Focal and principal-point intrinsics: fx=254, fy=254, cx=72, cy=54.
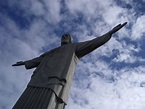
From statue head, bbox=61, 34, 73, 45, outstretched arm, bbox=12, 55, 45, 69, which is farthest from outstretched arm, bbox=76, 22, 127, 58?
outstretched arm, bbox=12, 55, 45, 69

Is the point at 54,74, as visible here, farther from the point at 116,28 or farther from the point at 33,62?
the point at 116,28

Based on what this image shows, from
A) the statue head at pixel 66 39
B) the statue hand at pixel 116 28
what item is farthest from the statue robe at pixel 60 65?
the statue head at pixel 66 39

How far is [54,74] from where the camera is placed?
7.20 meters

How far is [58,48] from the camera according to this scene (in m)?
8.79

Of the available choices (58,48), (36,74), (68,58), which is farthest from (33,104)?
(58,48)

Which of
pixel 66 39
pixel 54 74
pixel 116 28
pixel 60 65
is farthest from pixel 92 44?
pixel 54 74

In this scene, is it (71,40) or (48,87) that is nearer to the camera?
(48,87)

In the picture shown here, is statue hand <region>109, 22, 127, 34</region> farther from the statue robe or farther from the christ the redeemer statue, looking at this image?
the statue robe

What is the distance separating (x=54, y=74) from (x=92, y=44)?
5.47ft

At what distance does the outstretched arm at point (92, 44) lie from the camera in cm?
777

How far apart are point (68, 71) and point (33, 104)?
1507 mm

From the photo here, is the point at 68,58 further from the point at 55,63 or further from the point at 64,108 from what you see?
the point at 64,108

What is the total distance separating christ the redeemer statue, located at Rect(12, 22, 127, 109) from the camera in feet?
21.6

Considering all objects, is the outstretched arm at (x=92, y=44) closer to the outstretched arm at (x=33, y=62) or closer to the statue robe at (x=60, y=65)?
the statue robe at (x=60, y=65)
